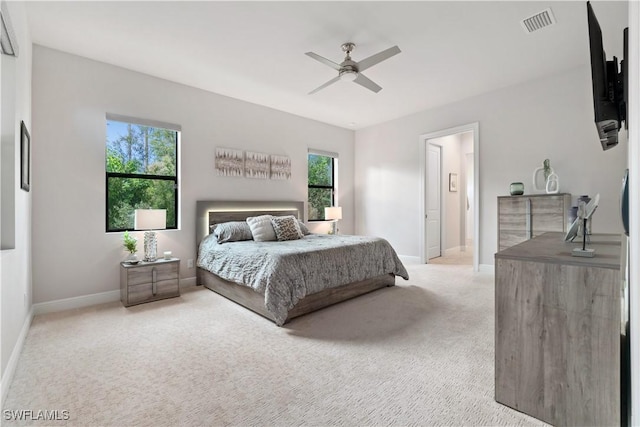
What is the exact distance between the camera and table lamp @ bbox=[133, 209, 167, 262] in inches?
135

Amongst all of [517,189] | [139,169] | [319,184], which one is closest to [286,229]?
[139,169]

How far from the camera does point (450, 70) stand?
3.86 meters

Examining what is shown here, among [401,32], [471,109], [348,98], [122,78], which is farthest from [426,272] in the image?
[122,78]

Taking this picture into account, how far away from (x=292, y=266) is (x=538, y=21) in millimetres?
3294

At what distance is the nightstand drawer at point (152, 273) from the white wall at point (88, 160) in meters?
0.45

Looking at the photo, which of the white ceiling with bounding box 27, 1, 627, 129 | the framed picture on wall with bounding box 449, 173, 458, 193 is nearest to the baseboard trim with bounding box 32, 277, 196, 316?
the white ceiling with bounding box 27, 1, 627, 129

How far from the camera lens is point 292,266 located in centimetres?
287

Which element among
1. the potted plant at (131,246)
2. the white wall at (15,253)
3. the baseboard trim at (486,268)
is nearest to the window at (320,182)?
the baseboard trim at (486,268)

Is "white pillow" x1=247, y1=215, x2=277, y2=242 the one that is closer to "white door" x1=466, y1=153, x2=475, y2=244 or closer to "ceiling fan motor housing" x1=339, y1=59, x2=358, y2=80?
"ceiling fan motor housing" x1=339, y1=59, x2=358, y2=80

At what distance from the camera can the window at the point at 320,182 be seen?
6031 millimetres

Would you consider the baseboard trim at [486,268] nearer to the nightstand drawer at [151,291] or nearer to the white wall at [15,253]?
the nightstand drawer at [151,291]

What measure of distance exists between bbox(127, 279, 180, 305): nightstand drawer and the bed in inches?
18.3

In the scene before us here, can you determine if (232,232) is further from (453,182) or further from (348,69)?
(453,182)

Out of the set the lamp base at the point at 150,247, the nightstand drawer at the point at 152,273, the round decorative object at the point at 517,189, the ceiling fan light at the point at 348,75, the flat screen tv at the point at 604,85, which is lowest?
the nightstand drawer at the point at 152,273
